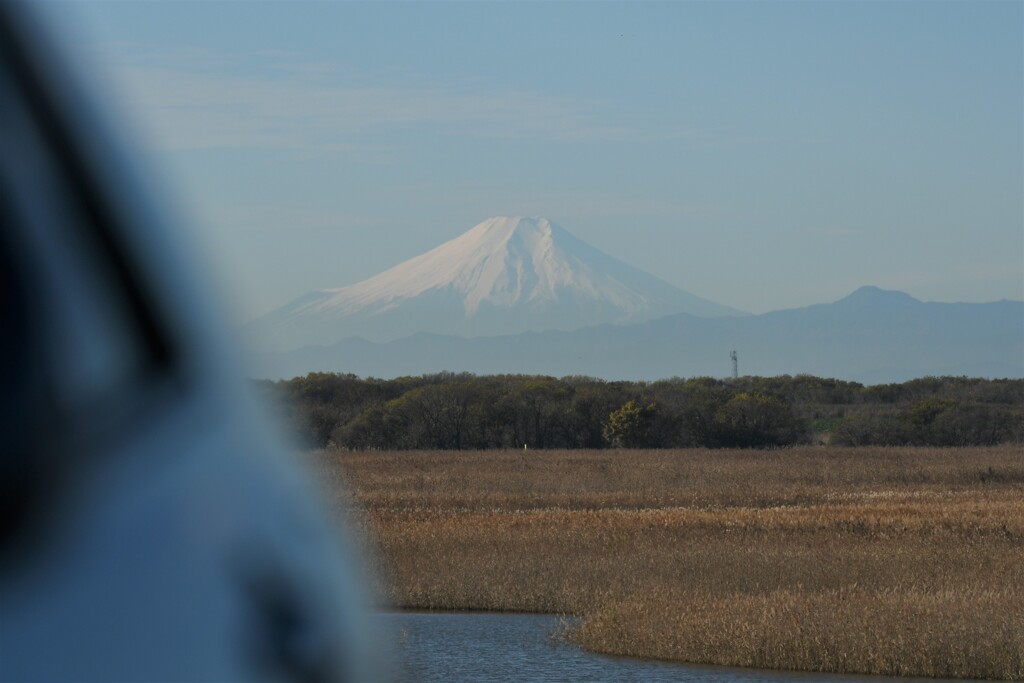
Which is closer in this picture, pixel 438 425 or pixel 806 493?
pixel 806 493

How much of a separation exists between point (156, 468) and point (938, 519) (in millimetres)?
24517

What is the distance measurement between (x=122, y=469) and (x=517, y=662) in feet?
45.0

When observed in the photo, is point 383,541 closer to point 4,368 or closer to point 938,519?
point 938,519

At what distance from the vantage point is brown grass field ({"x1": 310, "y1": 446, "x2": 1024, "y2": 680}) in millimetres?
14203

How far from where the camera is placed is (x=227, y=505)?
55.2 inches

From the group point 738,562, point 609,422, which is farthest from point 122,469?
point 609,422

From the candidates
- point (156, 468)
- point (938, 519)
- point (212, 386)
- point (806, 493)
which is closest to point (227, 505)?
point (156, 468)

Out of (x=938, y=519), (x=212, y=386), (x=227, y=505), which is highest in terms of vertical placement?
(x=212, y=386)

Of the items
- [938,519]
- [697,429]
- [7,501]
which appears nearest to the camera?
[7,501]

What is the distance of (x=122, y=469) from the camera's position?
139cm

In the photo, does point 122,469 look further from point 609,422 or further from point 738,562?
point 609,422

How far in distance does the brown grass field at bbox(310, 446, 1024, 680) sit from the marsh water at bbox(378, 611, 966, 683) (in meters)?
0.32

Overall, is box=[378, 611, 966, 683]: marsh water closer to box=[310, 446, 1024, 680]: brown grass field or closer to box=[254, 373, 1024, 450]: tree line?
box=[310, 446, 1024, 680]: brown grass field

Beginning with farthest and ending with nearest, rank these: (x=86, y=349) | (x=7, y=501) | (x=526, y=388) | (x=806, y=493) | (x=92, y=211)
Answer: (x=526, y=388), (x=806, y=493), (x=92, y=211), (x=86, y=349), (x=7, y=501)
